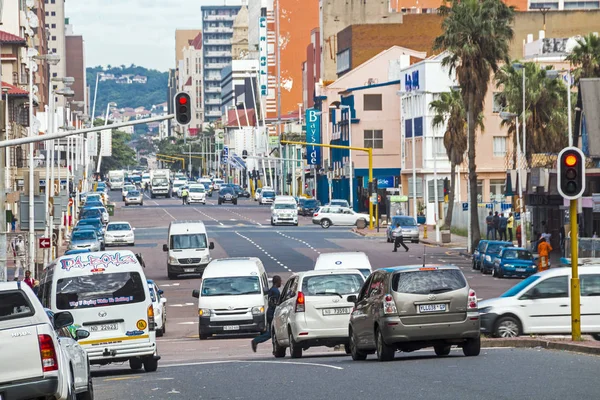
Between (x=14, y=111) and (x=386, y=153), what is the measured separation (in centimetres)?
3897

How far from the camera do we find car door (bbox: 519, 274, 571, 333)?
26.3m

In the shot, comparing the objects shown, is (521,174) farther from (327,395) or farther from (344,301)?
(327,395)

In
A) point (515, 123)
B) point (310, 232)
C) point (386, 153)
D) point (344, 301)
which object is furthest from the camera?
point (386, 153)

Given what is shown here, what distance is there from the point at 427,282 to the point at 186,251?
32.4 m

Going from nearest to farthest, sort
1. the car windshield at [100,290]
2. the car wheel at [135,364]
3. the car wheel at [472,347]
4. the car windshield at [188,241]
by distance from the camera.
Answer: the car wheel at [472,347] < the car windshield at [100,290] < the car wheel at [135,364] < the car windshield at [188,241]

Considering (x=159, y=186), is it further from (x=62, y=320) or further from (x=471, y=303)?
(x=62, y=320)

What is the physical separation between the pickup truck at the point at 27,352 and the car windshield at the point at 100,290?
8.32m

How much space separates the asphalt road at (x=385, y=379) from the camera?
579 inches

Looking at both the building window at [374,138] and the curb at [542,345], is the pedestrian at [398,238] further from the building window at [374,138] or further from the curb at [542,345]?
the building window at [374,138]

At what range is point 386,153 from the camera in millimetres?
110688

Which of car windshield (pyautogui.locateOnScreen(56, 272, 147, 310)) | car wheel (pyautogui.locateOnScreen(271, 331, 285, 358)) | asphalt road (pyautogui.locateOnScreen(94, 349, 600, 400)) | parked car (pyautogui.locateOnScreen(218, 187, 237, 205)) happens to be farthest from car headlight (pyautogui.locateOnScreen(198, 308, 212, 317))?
parked car (pyautogui.locateOnScreen(218, 187, 237, 205))

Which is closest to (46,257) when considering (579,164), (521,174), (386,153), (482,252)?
(482,252)

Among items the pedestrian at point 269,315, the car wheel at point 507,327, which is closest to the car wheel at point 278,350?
the pedestrian at point 269,315

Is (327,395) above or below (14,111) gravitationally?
below
